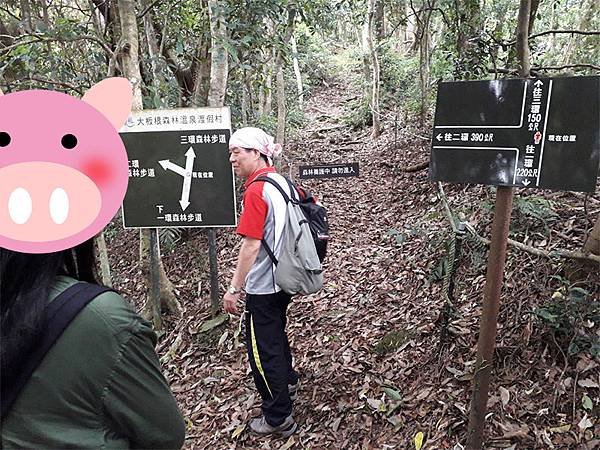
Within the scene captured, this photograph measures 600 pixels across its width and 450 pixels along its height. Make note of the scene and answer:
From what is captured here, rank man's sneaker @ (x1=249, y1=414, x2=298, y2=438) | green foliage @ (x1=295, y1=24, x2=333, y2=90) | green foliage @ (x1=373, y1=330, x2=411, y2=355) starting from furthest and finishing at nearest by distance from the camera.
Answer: green foliage @ (x1=295, y1=24, x2=333, y2=90) < green foliage @ (x1=373, y1=330, x2=411, y2=355) < man's sneaker @ (x1=249, y1=414, x2=298, y2=438)

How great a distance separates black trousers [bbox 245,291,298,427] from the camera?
3.28 m

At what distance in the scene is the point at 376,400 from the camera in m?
3.53

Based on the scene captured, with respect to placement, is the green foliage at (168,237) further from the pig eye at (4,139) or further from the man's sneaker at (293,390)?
the pig eye at (4,139)

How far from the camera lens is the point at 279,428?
350cm

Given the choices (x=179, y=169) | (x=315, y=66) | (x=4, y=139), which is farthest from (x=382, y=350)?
(x=315, y=66)

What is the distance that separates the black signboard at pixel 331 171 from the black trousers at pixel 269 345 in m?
2.87

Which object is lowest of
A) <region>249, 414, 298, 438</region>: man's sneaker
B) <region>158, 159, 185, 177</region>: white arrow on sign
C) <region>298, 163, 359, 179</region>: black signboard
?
<region>249, 414, 298, 438</region>: man's sneaker

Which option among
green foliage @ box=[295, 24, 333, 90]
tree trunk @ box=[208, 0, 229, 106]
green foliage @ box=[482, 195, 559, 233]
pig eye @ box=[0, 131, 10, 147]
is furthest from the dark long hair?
green foliage @ box=[295, 24, 333, 90]

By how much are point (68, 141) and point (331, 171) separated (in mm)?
4969

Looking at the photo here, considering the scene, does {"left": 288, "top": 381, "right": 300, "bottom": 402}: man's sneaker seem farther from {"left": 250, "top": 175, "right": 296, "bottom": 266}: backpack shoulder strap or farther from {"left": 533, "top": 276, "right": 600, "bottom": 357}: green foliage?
{"left": 533, "top": 276, "right": 600, "bottom": 357}: green foliage

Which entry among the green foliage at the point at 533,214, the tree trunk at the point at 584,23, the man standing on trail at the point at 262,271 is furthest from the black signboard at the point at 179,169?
the tree trunk at the point at 584,23

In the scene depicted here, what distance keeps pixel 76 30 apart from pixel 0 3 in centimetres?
354

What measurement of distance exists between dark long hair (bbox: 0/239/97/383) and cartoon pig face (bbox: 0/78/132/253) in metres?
0.07

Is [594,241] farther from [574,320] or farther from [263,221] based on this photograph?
[263,221]
